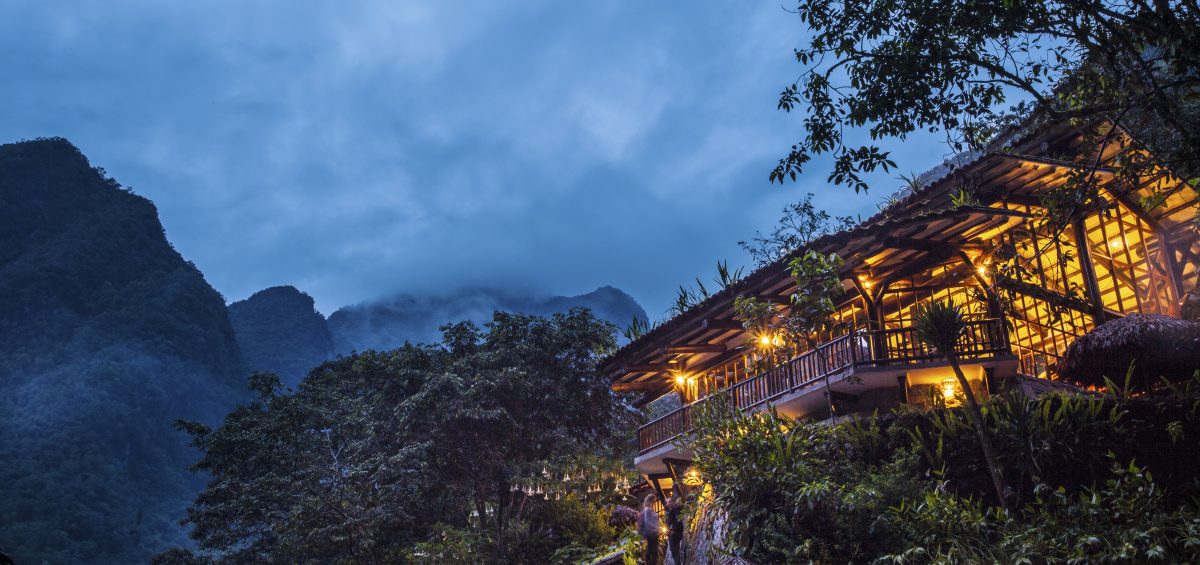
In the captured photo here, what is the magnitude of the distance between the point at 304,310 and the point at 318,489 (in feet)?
233

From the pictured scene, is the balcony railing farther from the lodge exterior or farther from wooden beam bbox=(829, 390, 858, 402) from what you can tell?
wooden beam bbox=(829, 390, 858, 402)

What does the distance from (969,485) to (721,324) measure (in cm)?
774

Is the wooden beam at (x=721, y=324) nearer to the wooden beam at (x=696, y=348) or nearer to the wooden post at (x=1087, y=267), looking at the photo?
the wooden beam at (x=696, y=348)

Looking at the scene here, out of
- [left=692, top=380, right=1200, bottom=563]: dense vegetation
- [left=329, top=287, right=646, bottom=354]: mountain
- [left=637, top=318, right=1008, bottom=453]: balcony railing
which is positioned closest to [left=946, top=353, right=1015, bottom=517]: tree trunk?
[left=692, top=380, right=1200, bottom=563]: dense vegetation

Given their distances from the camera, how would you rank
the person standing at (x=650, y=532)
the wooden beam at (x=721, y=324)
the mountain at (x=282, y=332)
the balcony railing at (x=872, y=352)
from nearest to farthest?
1. the balcony railing at (x=872, y=352)
2. the person standing at (x=650, y=532)
3. the wooden beam at (x=721, y=324)
4. the mountain at (x=282, y=332)

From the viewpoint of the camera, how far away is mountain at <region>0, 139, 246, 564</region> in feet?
161

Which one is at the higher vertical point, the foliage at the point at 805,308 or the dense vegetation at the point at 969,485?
the foliage at the point at 805,308

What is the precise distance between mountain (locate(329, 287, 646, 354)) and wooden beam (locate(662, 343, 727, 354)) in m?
82.4

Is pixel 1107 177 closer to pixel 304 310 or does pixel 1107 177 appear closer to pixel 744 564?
pixel 744 564

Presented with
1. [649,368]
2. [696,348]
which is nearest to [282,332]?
[649,368]

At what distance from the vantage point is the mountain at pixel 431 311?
408ft

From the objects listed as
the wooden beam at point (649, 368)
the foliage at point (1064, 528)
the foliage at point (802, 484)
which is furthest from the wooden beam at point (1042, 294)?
the wooden beam at point (649, 368)

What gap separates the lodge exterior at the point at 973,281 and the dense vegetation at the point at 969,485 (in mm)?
1744

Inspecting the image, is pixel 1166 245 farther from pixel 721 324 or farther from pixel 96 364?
pixel 96 364
